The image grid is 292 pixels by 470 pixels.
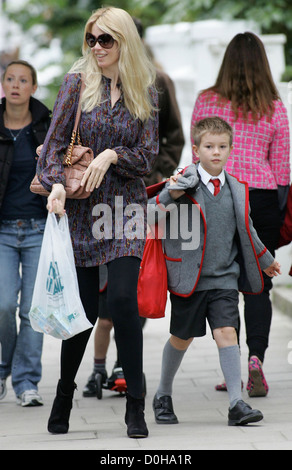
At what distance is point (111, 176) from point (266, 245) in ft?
4.52

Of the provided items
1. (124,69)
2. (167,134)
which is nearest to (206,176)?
(124,69)

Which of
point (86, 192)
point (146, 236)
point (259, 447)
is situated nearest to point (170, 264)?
point (146, 236)

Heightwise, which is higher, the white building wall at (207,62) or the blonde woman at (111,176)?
the white building wall at (207,62)

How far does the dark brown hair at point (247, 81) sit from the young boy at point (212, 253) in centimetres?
70

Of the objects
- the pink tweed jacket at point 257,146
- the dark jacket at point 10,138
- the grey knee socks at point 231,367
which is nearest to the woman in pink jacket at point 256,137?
the pink tweed jacket at point 257,146

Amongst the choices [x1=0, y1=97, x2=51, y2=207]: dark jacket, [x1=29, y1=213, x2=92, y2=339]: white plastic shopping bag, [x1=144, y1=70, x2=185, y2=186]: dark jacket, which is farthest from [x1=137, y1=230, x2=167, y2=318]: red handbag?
[x1=144, y1=70, x2=185, y2=186]: dark jacket

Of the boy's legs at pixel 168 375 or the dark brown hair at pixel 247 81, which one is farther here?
the dark brown hair at pixel 247 81

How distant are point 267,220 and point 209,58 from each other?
5.18 m

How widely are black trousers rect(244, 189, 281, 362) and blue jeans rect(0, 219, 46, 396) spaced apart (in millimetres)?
1179

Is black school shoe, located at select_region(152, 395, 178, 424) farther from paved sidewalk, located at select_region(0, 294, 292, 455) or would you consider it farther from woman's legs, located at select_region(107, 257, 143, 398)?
woman's legs, located at select_region(107, 257, 143, 398)

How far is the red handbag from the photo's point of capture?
484 centimetres

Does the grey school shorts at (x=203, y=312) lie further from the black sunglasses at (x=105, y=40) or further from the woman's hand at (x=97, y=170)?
the black sunglasses at (x=105, y=40)

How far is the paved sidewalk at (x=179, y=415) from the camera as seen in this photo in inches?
169
